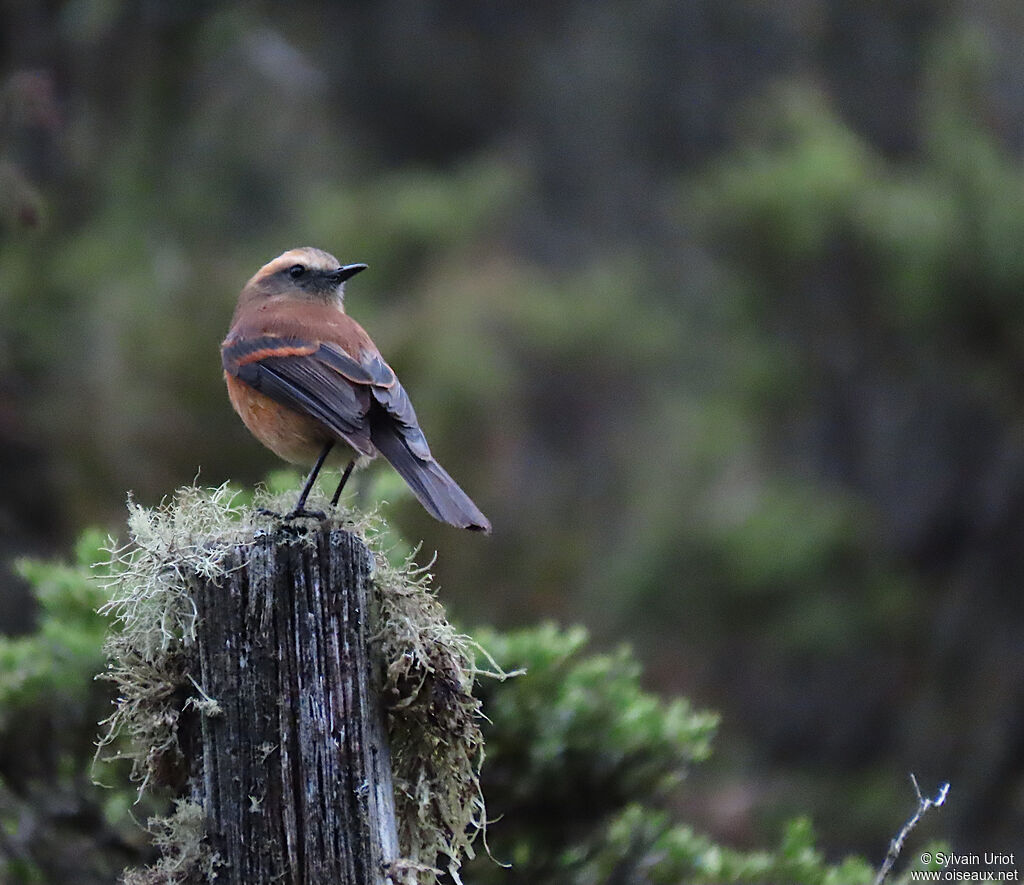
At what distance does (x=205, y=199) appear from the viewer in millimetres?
18547

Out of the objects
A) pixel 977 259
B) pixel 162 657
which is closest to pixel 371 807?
pixel 162 657

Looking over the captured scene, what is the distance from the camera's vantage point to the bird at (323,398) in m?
3.81

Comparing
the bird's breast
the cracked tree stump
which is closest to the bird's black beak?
the bird's breast

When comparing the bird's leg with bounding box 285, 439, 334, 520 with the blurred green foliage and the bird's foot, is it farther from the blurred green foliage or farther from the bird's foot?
the blurred green foliage

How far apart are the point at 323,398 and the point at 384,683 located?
1331 mm

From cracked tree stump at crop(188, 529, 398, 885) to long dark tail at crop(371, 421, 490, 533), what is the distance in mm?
581

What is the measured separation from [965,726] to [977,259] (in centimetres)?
400

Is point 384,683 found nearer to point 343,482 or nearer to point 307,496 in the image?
point 307,496

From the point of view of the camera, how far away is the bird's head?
16.4ft

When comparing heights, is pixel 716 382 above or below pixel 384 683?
above

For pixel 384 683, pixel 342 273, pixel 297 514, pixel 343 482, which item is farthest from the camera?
pixel 342 273

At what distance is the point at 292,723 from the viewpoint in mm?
2809

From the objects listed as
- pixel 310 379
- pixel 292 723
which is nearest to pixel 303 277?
pixel 310 379

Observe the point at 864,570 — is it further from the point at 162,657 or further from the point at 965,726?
the point at 162,657
